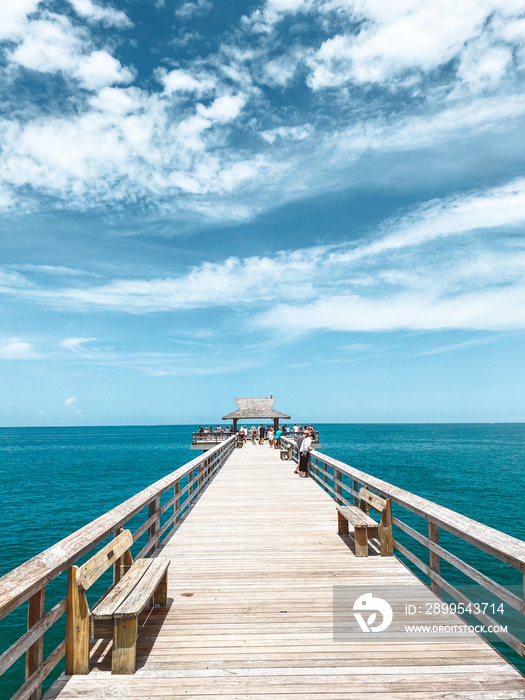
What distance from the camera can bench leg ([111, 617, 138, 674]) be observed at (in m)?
3.28

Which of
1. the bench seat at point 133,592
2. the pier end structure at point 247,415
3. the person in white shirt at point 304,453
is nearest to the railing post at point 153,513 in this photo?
the bench seat at point 133,592

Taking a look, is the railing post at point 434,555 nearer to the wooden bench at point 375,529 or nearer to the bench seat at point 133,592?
the wooden bench at point 375,529

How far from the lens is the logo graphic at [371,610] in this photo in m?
3.99

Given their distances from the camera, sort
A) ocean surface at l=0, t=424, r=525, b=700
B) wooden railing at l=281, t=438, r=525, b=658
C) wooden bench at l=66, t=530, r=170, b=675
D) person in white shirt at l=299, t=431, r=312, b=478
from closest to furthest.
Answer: wooden railing at l=281, t=438, r=525, b=658, wooden bench at l=66, t=530, r=170, b=675, ocean surface at l=0, t=424, r=525, b=700, person in white shirt at l=299, t=431, r=312, b=478

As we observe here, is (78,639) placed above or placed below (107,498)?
above

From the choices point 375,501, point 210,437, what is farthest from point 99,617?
point 210,437

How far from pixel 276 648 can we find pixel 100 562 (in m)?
1.56

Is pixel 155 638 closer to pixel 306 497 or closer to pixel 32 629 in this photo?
pixel 32 629

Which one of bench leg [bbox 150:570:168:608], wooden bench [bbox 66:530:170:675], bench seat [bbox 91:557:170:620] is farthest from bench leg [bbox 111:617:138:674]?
bench leg [bbox 150:570:168:608]

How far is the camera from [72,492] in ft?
104

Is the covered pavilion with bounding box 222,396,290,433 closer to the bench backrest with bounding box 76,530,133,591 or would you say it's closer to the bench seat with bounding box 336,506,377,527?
the bench seat with bounding box 336,506,377,527

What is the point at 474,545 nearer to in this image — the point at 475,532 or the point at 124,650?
the point at 475,532

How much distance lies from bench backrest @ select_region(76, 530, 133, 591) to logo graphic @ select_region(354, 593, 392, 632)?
7.38ft

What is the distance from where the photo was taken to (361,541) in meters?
5.95
